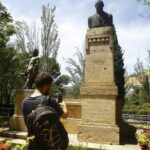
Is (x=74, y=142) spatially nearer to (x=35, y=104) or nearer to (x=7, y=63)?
(x=35, y=104)

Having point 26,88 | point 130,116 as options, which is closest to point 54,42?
point 130,116

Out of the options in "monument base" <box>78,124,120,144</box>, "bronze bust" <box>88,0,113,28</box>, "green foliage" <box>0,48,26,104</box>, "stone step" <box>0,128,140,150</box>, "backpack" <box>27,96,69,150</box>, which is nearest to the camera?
"backpack" <box>27,96,69,150</box>

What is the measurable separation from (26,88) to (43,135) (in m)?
9.94

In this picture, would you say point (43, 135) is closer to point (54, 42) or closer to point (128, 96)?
point (54, 42)

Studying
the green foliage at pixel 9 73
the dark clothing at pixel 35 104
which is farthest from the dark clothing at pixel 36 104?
the green foliage at pixel 9 73

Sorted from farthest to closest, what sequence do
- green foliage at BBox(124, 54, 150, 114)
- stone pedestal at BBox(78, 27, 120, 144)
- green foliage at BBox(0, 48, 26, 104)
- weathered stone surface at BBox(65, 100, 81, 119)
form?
green foliage at BBox(124, 54, 150, 114), green foliage at BBox(0, 48, 26, 104), weathered stone surface at BBox(65, 100, 81, 119), stone pedestal at BBox(78, 27, 120, 144)

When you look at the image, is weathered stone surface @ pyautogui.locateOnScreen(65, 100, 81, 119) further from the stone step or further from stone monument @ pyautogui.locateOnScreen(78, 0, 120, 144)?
stone monument @ pyautogui.locateOnScreen(78, 0, 120, 144)

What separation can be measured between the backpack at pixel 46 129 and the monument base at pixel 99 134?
717 centimetres

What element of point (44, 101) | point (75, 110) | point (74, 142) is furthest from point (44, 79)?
point (75, 110)

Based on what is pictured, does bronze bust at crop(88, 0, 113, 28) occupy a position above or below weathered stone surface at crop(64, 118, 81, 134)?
above

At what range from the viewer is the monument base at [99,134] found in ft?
34.0

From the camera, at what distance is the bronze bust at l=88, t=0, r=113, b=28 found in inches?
457

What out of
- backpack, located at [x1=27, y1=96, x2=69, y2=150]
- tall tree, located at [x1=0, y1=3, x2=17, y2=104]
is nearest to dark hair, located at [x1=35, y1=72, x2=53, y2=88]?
backpack, located at [x1=27, y1=96, x2=69, y2=150]

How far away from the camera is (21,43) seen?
2731cm
